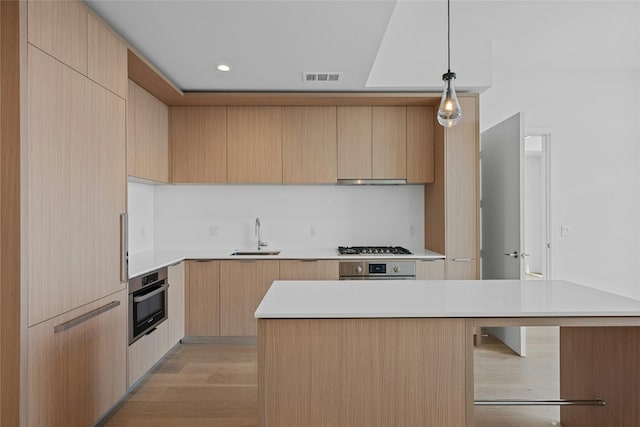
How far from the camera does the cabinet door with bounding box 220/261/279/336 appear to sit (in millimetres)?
3639

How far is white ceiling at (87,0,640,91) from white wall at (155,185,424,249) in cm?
115

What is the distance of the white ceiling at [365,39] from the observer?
90.0 inches

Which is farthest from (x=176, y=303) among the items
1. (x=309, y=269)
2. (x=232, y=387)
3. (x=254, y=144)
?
(x=254, y=144)

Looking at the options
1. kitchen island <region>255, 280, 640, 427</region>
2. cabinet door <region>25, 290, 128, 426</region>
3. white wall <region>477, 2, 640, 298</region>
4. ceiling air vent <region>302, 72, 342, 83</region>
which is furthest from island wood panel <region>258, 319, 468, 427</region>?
white wall <region>477, 2, 640, 298</region>

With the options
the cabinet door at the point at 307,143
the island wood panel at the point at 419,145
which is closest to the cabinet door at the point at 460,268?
the island wood panel at the point at 419,145

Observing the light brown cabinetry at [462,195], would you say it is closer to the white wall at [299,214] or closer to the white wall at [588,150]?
the white wall at [299,214]

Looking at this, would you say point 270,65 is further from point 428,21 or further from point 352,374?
point 352,374

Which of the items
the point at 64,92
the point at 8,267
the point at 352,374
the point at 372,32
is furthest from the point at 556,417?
the point at 64,92

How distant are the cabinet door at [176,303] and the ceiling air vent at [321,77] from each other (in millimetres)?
2010

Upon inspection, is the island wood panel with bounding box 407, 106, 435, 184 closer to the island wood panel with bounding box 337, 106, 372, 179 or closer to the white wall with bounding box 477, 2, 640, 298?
the island wood panel with bounding box 337, 106, 372, 179

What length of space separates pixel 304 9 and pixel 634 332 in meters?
2.41

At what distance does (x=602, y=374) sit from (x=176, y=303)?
10.3ft

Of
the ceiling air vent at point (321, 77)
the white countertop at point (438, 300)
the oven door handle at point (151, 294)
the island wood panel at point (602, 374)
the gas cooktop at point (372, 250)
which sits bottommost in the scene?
the island wood panel at point (602, 374)

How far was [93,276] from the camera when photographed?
213 cm
